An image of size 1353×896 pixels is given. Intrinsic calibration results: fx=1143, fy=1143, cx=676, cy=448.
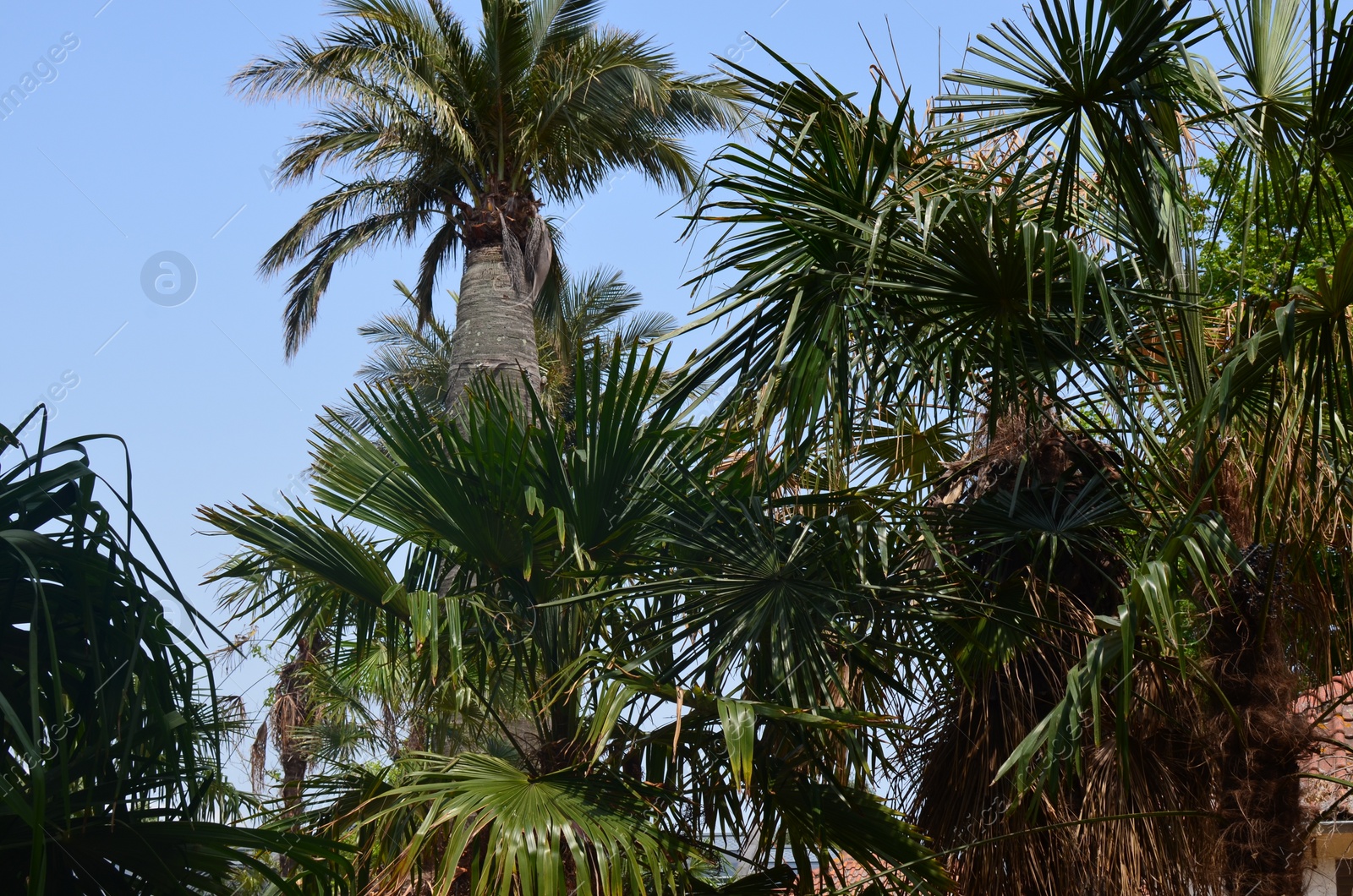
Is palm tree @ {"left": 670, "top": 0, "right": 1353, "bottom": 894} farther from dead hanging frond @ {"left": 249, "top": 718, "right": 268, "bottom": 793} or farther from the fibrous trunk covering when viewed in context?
dead hanging frond @ {"left": 249, "top": 718, "right": 268, "bottom": 793}

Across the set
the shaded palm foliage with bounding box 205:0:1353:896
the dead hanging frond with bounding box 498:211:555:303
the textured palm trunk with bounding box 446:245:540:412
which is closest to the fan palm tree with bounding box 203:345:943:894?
the shaded palm foliage with bounding box 205:0:1353:896

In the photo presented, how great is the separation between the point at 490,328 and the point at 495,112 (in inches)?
88.4

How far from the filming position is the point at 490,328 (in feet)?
29.8

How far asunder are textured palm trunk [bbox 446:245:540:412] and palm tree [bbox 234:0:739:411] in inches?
0.5

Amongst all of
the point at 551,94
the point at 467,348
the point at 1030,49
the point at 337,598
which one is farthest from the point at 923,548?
the point at 551,94

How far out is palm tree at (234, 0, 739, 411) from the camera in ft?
31.5

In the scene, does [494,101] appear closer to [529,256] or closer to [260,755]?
[529,256]

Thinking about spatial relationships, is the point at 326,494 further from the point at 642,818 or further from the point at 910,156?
the point at 910,156

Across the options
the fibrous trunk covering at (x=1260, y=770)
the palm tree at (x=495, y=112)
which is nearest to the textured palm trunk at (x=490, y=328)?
the palm tree at (x=495, y=112)

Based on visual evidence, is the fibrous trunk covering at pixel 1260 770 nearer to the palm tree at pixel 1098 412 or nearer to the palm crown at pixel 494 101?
the palm tree at pixel 1098 412

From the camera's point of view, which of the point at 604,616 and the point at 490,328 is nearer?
the point at 604,616

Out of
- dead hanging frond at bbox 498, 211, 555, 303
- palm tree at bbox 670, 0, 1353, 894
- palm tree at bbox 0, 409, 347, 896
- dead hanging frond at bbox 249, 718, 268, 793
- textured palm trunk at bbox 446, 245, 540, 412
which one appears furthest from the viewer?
dead hanging frond at bbox 249, 718, 268, 793

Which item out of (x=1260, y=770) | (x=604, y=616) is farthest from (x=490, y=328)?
(x=1260, y=770)

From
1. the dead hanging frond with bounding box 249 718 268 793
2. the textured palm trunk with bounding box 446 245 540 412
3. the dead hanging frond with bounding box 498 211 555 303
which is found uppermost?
the dead hanging frond with bounding box 498 211 555 303
